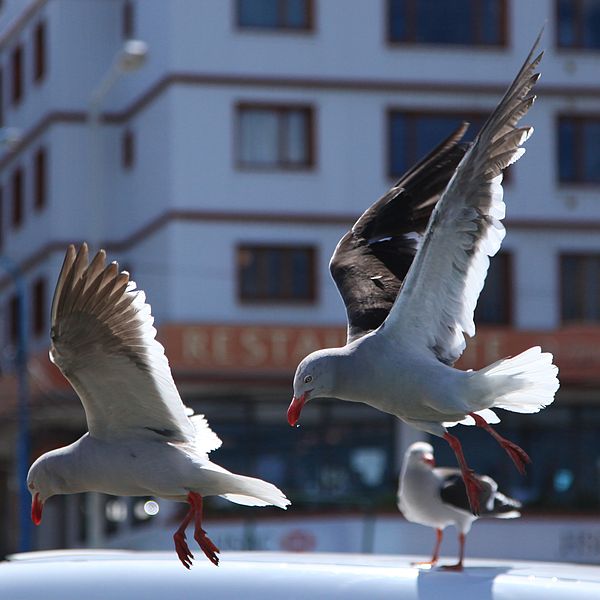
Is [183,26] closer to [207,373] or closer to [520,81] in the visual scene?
[207,373]

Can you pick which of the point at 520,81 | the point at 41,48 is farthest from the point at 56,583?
the point at 41,48

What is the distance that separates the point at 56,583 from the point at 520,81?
291cm

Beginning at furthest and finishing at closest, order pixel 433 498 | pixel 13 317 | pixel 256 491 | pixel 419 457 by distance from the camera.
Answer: pixel 13 317
pixel 419 457
pixel 433 498
pixel 256 491

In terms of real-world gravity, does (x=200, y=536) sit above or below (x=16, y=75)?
below

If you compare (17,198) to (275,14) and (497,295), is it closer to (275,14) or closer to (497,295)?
(275,14)

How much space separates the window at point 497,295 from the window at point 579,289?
3.74 ft

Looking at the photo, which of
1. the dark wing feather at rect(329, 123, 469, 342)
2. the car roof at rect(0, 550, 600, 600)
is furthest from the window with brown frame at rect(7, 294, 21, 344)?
the car roof at rect(0, 550, 600, 600)

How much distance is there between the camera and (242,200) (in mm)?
30547

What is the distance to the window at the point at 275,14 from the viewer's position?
101 ft

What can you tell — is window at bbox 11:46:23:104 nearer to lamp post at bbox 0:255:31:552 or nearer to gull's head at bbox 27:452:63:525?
lamp post at bbox 0:255:31:552

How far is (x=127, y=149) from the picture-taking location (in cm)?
3328

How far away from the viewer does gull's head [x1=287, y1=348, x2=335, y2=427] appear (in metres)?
5.89

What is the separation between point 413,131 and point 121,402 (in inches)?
1025

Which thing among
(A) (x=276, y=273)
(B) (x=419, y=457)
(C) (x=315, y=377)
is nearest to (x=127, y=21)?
(A) (x=276, y=273)
